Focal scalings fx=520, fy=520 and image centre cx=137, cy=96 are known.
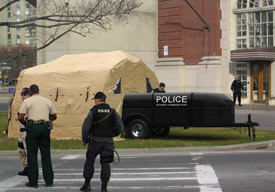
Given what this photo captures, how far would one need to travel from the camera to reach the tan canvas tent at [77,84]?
17.0m

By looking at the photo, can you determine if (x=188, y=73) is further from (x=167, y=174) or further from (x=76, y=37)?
(x=167, y=174)

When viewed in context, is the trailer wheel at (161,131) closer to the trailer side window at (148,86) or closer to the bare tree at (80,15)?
the trailer side window at (148,86)

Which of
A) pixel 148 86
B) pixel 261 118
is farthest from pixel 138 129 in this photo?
pixel 261 118

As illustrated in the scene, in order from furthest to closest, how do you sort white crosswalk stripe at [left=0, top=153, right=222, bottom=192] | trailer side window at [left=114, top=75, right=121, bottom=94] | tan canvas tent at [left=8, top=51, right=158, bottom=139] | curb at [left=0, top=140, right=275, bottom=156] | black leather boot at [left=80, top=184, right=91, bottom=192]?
trailer side window at [left=114, top=75, right=121, bottom=94] → tan canvas tent at [left=8, top=51, right=158, bottom=139] → curb at [left=0, top=140, right=275, bottom=156] → white crosswalk stripe at [left=0, top=153, right=222, bottom=192] → black leather boot at [left=80, top=184, right=91, bottom=192]

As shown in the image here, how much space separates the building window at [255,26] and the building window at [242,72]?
3.88ft

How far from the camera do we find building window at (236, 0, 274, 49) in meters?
32.4

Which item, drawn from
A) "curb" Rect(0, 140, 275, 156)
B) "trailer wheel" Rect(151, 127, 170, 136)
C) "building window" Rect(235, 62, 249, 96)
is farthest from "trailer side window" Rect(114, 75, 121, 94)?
"building window" Rect(235, 62, 249, 96)

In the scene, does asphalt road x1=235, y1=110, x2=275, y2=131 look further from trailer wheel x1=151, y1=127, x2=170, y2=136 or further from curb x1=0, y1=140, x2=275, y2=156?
curb x1=0, y1=140, x2=275, y2=156

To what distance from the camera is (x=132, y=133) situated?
1677 cm

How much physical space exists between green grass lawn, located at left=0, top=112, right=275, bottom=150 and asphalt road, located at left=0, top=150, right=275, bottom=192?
4.09 feet

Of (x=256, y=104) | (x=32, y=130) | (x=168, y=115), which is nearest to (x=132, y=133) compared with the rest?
(x=168, y=115)

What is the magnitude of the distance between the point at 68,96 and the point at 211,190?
9441mm

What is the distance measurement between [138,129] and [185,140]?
157 cm

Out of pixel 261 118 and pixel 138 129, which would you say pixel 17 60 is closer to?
pixel 261 118
